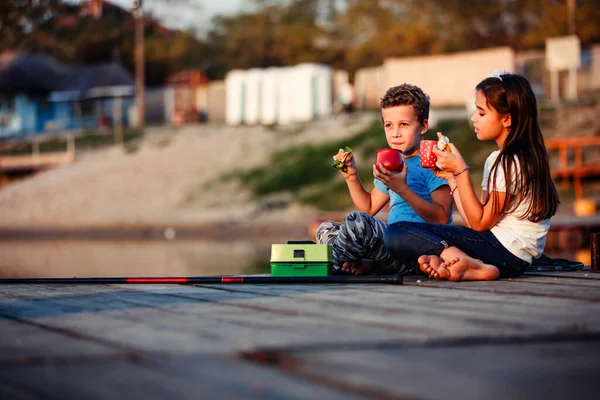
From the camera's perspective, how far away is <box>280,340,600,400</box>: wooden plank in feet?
6.23

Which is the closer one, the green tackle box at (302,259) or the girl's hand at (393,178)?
the girl's hand at (393,178)

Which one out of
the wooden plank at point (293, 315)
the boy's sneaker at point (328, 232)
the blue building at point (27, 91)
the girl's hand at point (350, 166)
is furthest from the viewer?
the blue building at point (27, 91)

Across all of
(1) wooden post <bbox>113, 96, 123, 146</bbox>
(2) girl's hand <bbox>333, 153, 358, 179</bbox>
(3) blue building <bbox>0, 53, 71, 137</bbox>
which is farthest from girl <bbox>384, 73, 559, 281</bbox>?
(3) blue building <bbox>0, 53, 71, 137</bbox>

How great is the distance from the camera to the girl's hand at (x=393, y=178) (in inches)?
171

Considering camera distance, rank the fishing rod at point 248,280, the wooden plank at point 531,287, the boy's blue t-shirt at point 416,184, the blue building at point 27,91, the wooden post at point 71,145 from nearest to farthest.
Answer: the wooden plank at point 531,287 < the fishing rod at point 248,280 < the boy's blue t-shirt at point 416,184 < the wooden post at point 71,145 < the blue building at point 27,91

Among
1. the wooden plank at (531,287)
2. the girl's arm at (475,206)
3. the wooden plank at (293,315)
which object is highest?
the girl's arm at (475,206)

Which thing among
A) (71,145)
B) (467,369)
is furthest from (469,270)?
(71,145)

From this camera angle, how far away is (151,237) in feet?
70.1

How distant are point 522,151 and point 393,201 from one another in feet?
2.88

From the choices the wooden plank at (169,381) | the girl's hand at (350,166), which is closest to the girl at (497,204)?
the girl's hand at (350,166)

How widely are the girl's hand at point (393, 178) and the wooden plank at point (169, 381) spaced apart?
7.21 feet

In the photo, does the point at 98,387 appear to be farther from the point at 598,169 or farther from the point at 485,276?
the point at 598,169

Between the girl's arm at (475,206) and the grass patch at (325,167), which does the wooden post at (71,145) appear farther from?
the girl's arm at (475,206)

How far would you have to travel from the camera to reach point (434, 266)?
4309 mm
